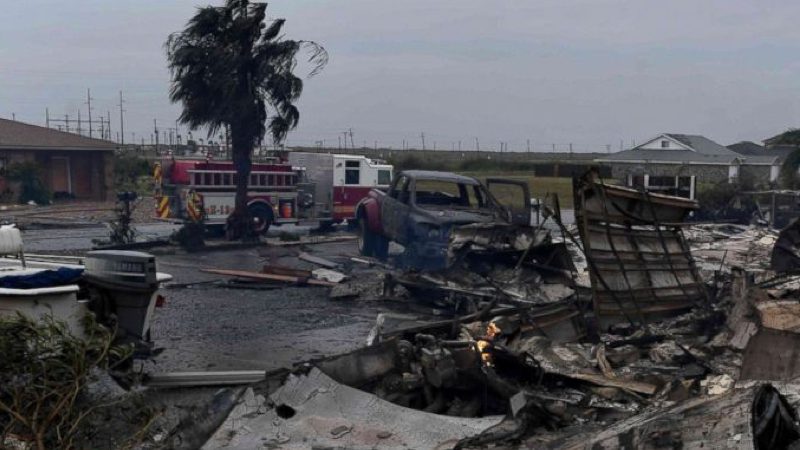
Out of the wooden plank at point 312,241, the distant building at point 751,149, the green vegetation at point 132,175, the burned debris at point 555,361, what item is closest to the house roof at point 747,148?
the distant building at point 751,149

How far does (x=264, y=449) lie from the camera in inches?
271

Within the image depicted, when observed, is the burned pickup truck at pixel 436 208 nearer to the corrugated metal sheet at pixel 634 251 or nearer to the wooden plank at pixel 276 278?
the wooden plank at pixel 276 278

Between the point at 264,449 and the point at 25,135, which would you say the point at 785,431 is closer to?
the point at 264,449

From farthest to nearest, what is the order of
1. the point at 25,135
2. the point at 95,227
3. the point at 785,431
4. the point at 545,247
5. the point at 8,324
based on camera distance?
the point at 25,135 → the point at 95,227 → the point at 545,247 → the point at 8,324 → the point at 785,431

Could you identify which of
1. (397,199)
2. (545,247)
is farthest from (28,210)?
(545,247)

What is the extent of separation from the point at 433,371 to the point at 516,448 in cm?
126

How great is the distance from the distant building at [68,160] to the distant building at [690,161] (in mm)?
24182

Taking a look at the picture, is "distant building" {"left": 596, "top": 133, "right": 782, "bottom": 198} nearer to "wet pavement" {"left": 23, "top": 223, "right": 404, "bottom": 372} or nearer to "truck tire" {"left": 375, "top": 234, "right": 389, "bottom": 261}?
"truck tire" {"left": 375, "top": 234, "right": 389, "bottom": 261}

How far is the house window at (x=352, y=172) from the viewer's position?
85.2ft

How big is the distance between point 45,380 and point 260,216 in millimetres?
18531

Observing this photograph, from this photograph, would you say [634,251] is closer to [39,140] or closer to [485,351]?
[485,351]

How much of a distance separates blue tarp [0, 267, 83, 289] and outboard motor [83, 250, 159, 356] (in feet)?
1.32

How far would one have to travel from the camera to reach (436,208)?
17.6m

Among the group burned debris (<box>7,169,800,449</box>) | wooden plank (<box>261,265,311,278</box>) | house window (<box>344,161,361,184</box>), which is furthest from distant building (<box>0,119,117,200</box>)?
burned debris (<box>7,169,800,449</box>)
